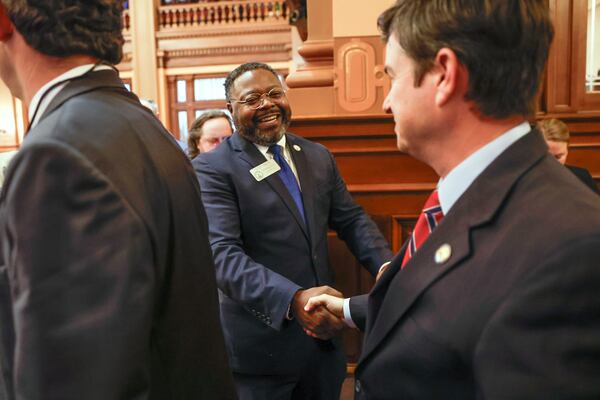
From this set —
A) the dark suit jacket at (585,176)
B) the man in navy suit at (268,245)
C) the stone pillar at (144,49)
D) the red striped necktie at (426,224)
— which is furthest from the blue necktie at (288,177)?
the stone pillar at (144,49)

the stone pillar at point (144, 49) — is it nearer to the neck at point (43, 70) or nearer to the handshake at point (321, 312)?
the handshake at point (321, 312)

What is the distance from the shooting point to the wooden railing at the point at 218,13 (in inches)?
399

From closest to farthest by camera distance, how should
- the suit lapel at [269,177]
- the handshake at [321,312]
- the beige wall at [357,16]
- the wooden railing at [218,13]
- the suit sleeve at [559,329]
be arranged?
the suit sleeve at [559,329] < the handshake at [321,312] < the suit lapel at [269,177] < the beige wall at [357,16] < the wooden railing at [218,13]

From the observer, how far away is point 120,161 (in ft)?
2.70

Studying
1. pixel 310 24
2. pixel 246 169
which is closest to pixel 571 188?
pixel 246 169

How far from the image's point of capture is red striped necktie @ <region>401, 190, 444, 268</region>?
99cm

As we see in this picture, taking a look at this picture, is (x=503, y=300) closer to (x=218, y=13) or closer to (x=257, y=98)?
(x=257, y=98)

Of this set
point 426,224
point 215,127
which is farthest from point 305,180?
point 215,127

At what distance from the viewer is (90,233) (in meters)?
0.76

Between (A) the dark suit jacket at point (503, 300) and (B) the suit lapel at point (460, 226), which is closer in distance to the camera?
(A) the dark suit jacket at point (503, 300)

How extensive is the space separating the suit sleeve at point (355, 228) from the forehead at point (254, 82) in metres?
0.39

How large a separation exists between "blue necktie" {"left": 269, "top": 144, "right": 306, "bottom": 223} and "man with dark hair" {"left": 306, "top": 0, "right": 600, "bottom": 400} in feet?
3.15

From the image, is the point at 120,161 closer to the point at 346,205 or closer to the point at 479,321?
the point at 479,321

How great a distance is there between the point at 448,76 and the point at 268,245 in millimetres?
1137
